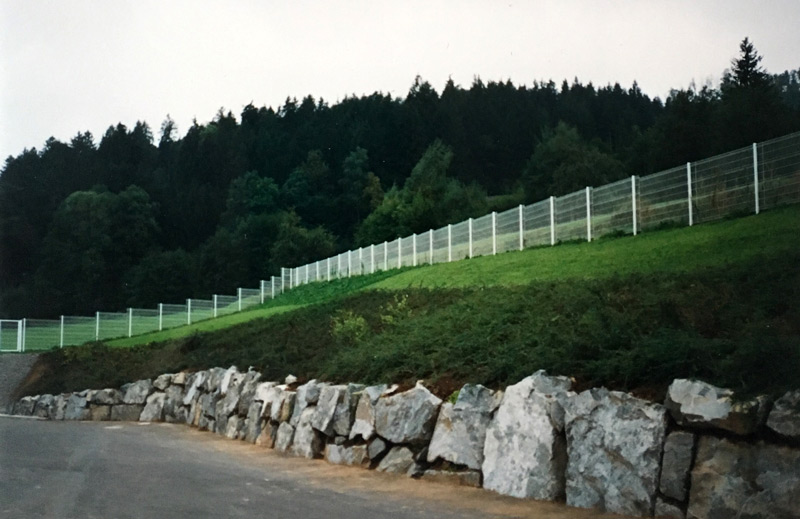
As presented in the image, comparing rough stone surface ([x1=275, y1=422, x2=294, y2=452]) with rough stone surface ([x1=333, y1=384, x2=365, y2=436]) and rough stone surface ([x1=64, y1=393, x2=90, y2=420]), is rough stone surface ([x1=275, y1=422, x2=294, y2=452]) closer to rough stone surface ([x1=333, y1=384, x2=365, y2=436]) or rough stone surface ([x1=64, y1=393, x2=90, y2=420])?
rough stone surface ([x1=333, y1=384, x2=365, y2=436])

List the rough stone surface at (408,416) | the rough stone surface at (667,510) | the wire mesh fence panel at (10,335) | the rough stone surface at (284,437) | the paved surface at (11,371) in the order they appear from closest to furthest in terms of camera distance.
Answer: the rough stone surface at (667,510) → the rough stone surface at (408,416) → the rough stone surface at (284,437) → the paved surface at (11,371) → the wire mesh fence panel at (10,335)

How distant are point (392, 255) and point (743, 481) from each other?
29.7 m

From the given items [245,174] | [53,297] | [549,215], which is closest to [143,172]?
[245,174]

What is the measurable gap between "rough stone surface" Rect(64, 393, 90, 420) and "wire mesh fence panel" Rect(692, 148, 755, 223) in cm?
1617

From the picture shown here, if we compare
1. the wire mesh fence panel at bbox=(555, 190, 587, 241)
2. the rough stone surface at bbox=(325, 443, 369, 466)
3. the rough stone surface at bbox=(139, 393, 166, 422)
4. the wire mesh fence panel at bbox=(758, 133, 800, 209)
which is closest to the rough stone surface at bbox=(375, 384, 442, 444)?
the rough stone surface at bbox=(325, 443, 369, 466)

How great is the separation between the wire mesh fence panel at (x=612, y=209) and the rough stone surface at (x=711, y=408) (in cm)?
1411

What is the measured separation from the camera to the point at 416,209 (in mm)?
57438

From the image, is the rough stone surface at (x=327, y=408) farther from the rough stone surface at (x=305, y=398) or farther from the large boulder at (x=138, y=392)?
the large boulder at (x=138, y=392)

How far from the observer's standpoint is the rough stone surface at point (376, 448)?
33.3 ft

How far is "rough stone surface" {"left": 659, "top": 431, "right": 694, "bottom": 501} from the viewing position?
264 inches

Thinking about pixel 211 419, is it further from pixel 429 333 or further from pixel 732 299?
pixel 732 299

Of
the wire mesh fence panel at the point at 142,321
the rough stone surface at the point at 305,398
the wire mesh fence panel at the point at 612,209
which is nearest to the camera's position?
the rough stone surface at the point at 305,398

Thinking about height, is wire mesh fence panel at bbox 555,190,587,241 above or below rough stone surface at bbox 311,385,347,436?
above

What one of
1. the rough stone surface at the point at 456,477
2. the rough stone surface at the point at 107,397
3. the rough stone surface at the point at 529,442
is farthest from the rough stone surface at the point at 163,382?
the rough stone surface at the point at 529,442
